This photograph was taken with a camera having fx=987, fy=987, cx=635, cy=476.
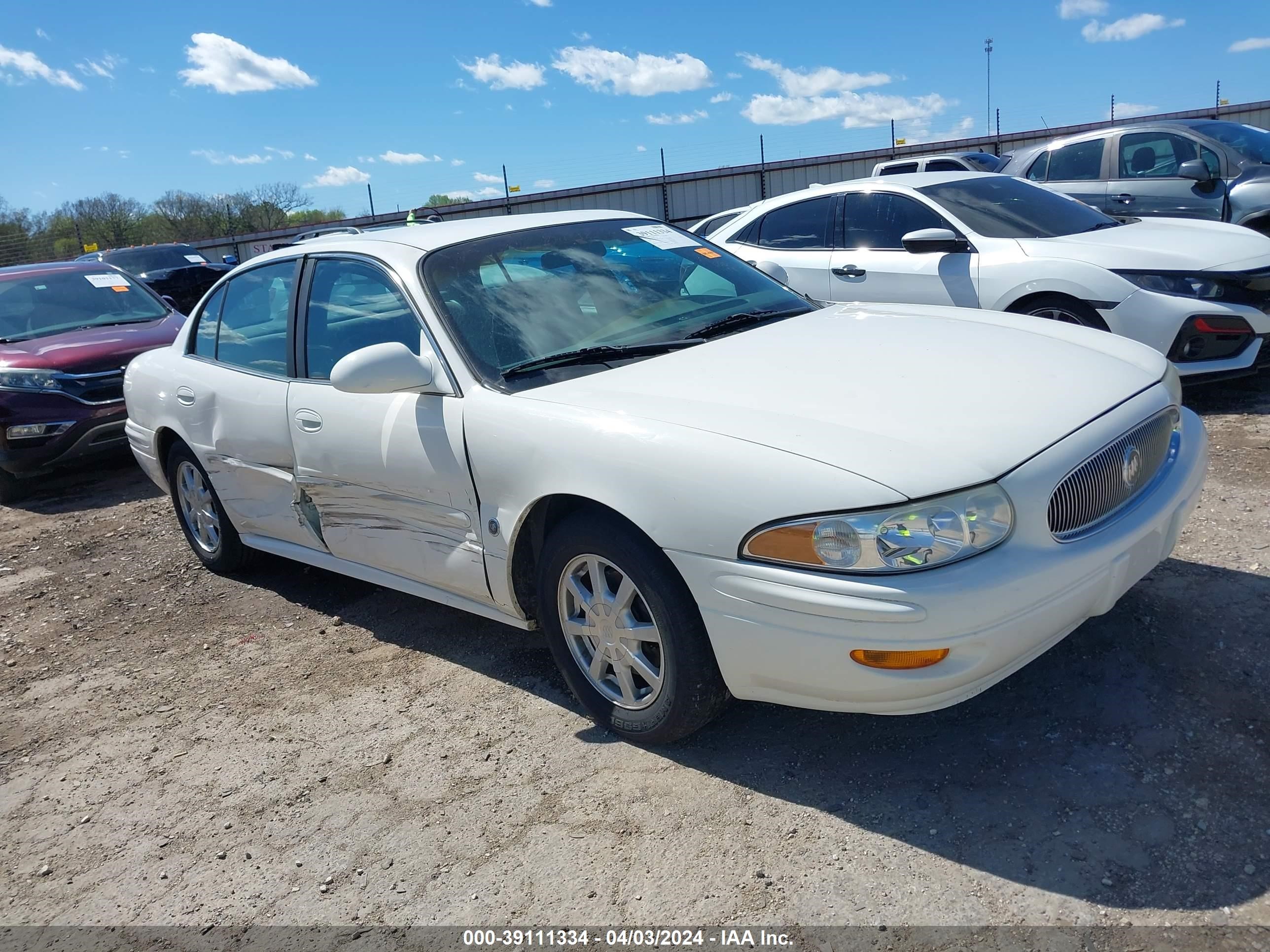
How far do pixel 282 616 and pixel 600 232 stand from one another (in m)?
2.27

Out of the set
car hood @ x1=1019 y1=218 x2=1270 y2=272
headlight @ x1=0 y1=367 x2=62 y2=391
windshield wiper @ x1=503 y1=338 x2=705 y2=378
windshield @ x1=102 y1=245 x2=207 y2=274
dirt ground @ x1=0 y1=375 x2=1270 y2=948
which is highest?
windshield @ x1=102 y1=245 x2=207 y2=274

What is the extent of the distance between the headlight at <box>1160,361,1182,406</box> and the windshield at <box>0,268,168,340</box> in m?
7.67

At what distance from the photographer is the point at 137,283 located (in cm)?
871

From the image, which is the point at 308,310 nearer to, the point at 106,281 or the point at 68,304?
the point at 68,304

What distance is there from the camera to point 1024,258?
5.88 m

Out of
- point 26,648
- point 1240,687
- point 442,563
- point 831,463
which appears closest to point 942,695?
point 831,463

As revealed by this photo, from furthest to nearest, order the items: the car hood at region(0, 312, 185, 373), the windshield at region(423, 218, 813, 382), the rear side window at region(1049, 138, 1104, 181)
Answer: the rear side window at region(1049, 138, 1104, 181) < the car hood at region(0, 312, 185, 373) < the windshield at region(423, 218, 813, 382)

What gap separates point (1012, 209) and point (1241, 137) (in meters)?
3.73

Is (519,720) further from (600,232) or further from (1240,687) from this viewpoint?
(1240,687)

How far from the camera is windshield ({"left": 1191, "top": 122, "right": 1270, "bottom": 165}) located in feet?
27.2

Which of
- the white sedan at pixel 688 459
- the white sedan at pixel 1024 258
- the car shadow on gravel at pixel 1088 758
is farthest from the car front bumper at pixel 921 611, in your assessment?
the white sedan at pixel 1024 258

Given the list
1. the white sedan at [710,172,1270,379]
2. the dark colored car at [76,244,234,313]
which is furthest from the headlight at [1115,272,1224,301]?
the dark colored car at [76,244,234,313]

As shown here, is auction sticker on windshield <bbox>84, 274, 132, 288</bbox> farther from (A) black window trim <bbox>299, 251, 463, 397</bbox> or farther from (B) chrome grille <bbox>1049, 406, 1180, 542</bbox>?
(B) chrome grille <bbox>1049, 406, 1180, 542</bbox>

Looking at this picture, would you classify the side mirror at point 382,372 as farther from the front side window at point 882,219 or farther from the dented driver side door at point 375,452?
the front side window at point 882,219
